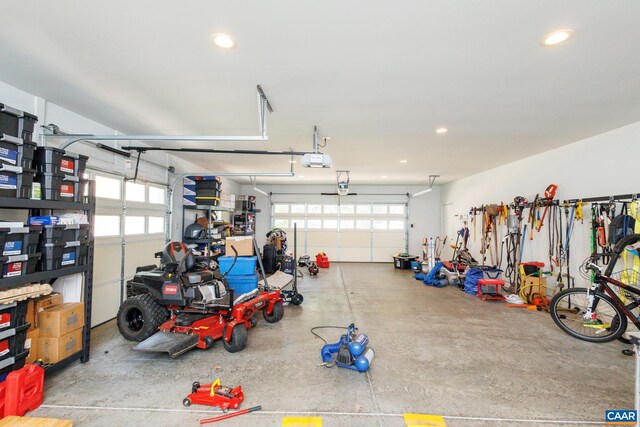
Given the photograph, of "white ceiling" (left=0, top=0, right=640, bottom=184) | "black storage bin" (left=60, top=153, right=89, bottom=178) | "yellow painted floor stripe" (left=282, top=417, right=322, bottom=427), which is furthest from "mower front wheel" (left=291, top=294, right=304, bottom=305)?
"black storage bin" (left=60, top=153, right=89, bottom=178)

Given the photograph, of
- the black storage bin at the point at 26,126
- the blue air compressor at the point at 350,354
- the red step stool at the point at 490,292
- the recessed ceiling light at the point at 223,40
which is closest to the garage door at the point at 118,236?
the black storage bin at the point at 26,126

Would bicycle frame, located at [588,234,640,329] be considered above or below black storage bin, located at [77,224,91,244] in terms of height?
below

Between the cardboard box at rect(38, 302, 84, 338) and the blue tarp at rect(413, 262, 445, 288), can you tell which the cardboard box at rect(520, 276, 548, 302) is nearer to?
the blue tarp at rect(413, 262, 445, 288)

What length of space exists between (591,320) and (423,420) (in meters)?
2.98

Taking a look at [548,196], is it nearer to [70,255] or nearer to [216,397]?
[216,397]

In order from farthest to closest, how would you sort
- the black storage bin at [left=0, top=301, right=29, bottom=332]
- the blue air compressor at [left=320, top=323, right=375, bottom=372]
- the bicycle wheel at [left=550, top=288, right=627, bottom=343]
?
the bicycle wheel at [left=550, top=288, right=627, bottom=343] < the blue air compressor at [left=320, top=323, right=375, bottom=372] < the black storage bin at [left=0, top=301, right=29, bottom=332]

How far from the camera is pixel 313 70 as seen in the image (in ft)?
8.10

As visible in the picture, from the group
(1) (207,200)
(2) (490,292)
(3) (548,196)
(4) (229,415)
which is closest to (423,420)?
(4) (229,415)

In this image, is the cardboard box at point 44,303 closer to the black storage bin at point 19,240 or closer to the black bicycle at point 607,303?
the black storage bin at point 19,240

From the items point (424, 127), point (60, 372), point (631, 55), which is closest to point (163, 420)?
point (60, 372)

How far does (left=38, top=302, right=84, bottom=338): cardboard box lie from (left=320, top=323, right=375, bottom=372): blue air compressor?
2391 mm

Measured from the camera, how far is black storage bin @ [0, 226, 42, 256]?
2.18 metres

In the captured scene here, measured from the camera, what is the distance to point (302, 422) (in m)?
2.07

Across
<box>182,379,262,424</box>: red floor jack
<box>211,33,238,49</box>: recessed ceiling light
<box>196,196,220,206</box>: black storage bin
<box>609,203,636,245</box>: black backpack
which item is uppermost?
<box>211,33,238,49</box>: recessed ceiling light
